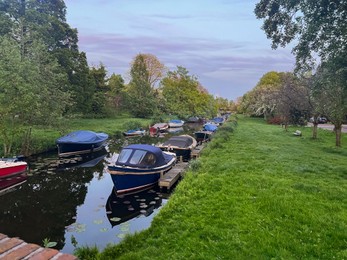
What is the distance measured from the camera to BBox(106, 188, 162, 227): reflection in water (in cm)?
1256

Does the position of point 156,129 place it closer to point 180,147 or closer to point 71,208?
point 180,147

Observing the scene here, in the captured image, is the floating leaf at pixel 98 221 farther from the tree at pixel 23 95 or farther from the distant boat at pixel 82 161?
the tree at pixel 23 95

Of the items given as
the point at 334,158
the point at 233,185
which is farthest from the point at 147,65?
the point at 233,185

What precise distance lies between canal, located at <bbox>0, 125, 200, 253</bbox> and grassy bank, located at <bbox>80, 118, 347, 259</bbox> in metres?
2.13

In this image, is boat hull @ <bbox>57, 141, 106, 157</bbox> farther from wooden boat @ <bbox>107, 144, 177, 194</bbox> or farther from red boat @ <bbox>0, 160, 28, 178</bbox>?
wooden boat @ <bbox>107, 144, 177, 194</bbox>

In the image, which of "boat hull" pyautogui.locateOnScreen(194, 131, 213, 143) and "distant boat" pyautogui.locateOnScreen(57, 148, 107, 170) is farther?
"boat hull" pyautogui.locateOnScreen(194, 131, 213, 143)

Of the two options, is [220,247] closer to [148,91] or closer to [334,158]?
[334,158]

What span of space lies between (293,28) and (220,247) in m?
10.8

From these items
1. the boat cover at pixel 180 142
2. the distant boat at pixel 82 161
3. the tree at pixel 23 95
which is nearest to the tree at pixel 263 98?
the boat cover at pixel 180 142

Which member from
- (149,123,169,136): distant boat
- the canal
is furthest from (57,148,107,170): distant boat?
(149,123,169,136): distant boat

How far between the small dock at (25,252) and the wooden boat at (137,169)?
10.1 meters

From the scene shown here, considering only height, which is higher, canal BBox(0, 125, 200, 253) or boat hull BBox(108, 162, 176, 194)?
boat hull BBox(108, 162, 176, 194)

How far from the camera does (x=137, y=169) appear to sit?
1548 centimetres

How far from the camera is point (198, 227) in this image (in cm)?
853
